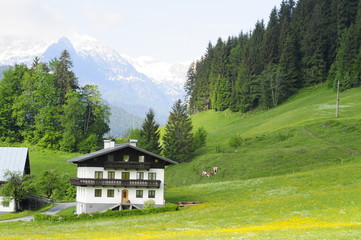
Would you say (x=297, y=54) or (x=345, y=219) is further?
(x=297, y=54)

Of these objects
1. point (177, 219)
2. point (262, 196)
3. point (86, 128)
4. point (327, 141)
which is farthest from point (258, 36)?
point (177, 219)

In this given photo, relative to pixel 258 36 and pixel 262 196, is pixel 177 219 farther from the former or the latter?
pixel 258 36

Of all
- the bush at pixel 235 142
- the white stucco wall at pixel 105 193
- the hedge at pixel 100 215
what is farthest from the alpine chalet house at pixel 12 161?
the bush at pixel 235 142

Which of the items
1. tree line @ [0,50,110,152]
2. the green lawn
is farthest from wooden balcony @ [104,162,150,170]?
tree line @ [0,50,110,152]

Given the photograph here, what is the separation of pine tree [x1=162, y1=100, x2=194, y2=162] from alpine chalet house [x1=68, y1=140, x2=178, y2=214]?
128ft

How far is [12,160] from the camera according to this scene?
3046 inches

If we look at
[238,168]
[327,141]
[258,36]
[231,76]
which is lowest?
[238,168]

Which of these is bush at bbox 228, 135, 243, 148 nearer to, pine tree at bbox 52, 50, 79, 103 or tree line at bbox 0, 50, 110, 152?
tree line at bbox 0, 50, 110, 152

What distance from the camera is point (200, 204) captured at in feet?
194

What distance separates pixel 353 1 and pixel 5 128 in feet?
398

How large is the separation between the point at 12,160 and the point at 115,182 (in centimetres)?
2369

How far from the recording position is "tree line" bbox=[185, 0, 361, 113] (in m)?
135

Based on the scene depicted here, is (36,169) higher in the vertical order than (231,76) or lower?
lower

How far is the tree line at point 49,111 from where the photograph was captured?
11969 centimetres
